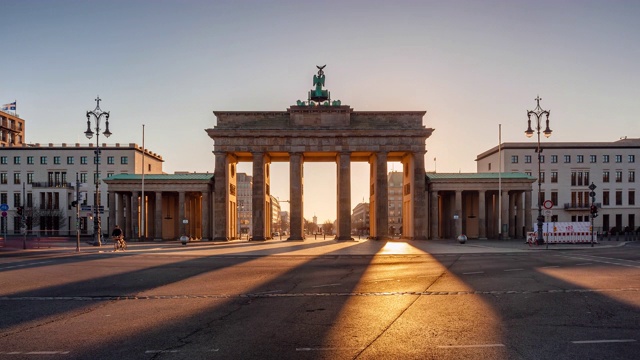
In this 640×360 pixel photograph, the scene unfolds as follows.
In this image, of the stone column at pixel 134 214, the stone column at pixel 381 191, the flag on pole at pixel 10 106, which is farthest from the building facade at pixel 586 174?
the flag on pole at pixel 10 106

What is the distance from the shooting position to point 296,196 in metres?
66.1

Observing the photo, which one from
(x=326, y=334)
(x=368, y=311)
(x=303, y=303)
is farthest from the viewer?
(x=303, y=303)

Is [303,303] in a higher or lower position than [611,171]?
lower

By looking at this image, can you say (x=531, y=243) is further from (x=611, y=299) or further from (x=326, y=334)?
(x=326, y=334)

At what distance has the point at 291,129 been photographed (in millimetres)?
66000

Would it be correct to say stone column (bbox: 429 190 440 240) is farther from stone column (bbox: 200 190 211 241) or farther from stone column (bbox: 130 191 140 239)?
stone column (bbox: 130 191 140 239)

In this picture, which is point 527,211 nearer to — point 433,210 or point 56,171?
point 433,210

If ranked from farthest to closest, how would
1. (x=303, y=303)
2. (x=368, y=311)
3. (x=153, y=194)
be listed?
(x=153, y=194) → (x=303, y=303) → (x=368, y=311)

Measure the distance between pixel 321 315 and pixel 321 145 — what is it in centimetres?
5436

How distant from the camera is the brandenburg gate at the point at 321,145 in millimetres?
66125

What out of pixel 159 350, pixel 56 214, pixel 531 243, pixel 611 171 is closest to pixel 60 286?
pixel 159 350

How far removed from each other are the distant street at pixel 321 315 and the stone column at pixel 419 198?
44.1m

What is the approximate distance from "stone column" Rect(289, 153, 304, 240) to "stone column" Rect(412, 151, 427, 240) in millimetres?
15162

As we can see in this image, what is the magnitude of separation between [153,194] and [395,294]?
66441 millimetres
